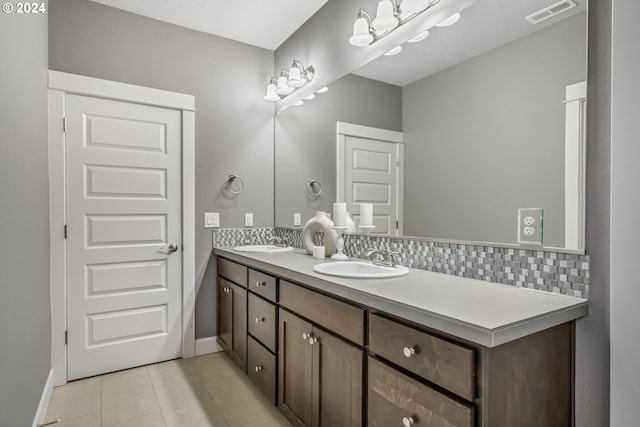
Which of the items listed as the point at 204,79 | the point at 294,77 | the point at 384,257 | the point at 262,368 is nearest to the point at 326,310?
the point at 384,257

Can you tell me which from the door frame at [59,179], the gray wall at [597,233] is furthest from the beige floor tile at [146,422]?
the gray wall at [597,233]

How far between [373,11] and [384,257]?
4.84 ft

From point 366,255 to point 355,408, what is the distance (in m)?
0.98

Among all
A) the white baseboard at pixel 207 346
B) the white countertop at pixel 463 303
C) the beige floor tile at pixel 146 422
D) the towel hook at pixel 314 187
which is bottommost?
the beige floor tile at pixel 146 422

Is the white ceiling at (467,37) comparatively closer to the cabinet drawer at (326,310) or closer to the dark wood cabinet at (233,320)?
the cabinet drawer at (326,310)

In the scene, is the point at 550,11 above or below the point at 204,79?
below

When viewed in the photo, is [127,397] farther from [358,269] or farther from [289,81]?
[289,81]

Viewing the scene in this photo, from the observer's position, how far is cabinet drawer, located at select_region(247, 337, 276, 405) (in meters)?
1.98

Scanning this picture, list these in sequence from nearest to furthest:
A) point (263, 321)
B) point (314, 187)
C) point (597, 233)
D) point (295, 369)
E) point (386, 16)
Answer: point (597, 233) → point (295, 369) → point (386, 16) → point (263, 321) → point (314, 187)

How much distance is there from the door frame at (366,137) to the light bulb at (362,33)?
1.60 feet

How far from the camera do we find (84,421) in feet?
6.38

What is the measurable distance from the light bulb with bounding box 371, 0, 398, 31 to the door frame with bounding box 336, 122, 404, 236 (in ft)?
1.82

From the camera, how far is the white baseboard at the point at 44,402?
185cm

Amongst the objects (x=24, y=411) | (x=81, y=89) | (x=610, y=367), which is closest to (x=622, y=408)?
(x=610, y=367)
